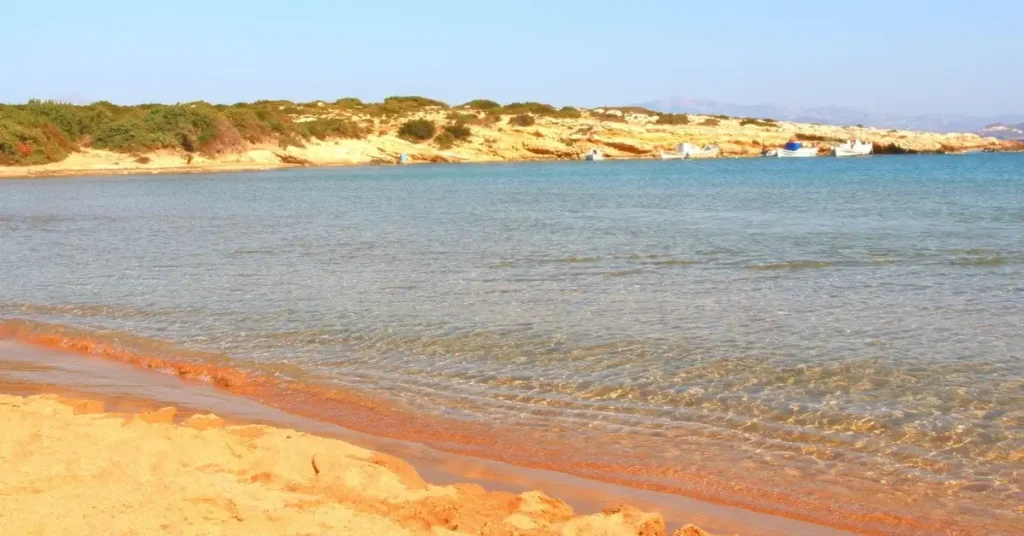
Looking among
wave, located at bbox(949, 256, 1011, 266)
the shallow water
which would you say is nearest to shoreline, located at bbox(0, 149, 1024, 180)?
the shallow water

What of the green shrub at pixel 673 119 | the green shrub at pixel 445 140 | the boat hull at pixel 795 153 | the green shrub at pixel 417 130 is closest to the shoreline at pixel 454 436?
the green shrub at pixel 445 140

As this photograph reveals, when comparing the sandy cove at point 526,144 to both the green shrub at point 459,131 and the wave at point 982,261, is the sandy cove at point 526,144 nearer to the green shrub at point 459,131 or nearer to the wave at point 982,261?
the green shrub at point 459,131

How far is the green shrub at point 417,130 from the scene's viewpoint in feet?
263

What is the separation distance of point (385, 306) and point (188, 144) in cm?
5821

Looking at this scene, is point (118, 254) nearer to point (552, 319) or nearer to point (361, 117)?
point (552, 319)

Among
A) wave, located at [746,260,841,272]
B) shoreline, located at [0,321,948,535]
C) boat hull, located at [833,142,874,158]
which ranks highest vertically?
boat hull, located at [833,142,874,158]

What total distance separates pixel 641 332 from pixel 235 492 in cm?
629

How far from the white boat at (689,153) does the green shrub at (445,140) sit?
60.9ft

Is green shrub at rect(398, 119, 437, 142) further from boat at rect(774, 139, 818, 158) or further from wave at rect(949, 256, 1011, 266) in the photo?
wave at rect(949, 256, 1011, 266)

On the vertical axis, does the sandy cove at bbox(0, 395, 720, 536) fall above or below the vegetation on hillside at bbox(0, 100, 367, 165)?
below

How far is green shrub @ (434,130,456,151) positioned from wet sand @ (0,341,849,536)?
68.1 m

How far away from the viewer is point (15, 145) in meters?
58.7

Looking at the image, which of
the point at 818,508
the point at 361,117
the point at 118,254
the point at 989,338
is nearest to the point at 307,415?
the point at 818,508

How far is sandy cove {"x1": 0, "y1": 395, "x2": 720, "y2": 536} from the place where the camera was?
16.9 feet
